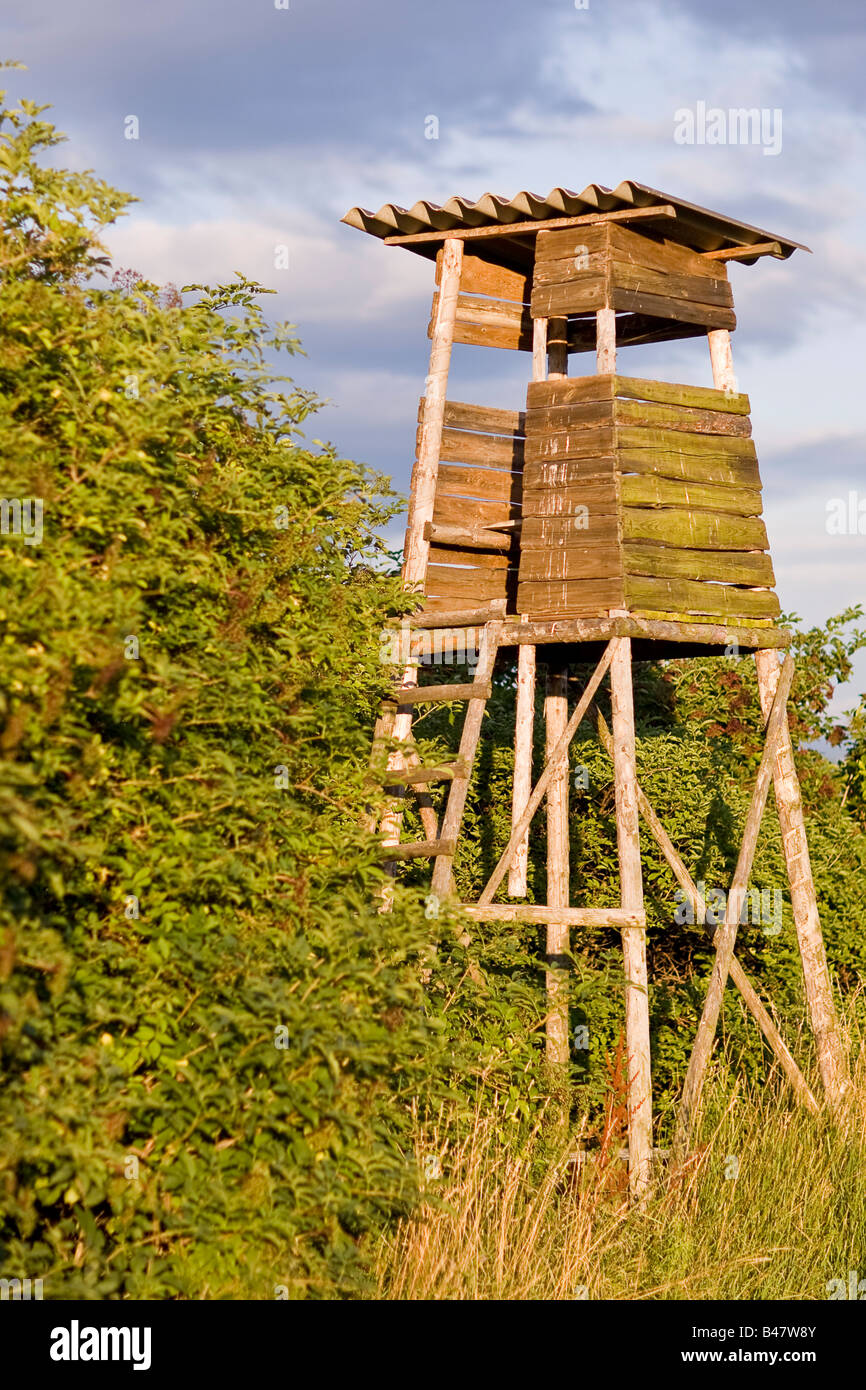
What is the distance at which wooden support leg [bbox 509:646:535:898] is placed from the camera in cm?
1033

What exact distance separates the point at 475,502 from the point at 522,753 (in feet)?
6.58

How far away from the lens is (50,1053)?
467cm

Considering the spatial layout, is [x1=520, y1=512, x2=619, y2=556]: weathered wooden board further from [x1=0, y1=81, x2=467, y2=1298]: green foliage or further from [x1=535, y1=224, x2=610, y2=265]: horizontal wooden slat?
[x1=0, y1=81, x2=467, y2=1298]: green foliage

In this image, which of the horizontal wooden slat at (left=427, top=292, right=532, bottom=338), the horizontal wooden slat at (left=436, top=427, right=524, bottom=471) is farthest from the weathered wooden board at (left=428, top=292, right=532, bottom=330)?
the horizontal wooden slat at (left=436, top=427, right=524, bottom=471)

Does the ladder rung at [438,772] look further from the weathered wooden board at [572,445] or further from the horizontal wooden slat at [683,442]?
the horizontal wooden slat at [683,442]

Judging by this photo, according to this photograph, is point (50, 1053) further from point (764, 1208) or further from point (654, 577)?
point (654, 577)

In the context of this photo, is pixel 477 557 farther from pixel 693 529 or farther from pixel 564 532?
pixel 693 529

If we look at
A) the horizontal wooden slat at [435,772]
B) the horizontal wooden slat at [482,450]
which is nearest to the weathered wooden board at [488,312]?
the horizontal wooden slat at [482,450]

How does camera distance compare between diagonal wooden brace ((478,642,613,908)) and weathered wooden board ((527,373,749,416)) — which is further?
weathered wooden board ((527,373,749,416))

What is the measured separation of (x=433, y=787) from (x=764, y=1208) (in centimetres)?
515

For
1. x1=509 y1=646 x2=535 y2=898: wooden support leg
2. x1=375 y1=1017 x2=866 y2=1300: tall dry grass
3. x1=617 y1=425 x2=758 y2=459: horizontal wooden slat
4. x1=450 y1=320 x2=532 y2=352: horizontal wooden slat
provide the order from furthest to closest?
1. x1=450 y1=320 x2=532 y2=352: horizontal wooden slat
2. x1=509 y1=646 x2=535 y2=898: wooden support leg
3. x1=617 y1=425 x2=758 y2=459: horizontal wooden slat
4. x1=375 y1=1017 x2=866 y2=1300: tall dry grass

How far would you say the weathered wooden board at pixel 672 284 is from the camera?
10.3 meters

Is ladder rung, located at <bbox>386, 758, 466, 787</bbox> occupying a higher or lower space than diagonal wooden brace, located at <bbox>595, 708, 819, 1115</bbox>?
higher

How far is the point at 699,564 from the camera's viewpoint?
1020 centimetres
